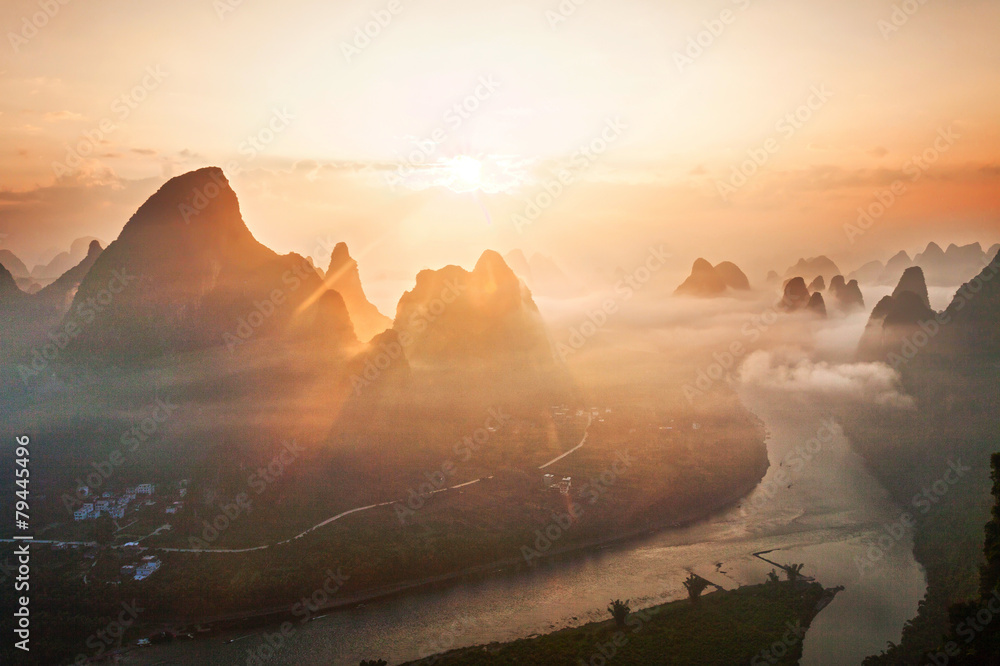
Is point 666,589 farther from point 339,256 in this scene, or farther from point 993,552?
point 339,256

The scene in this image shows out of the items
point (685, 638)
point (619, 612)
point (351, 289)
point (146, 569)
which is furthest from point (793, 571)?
point (351, 289)

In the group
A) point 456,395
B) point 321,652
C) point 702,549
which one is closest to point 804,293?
point 456,395

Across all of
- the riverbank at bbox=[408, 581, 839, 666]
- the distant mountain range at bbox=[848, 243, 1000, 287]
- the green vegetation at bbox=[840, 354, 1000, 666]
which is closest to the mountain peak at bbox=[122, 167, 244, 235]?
the riverbank at bbox=[408, 581, 839, 666]

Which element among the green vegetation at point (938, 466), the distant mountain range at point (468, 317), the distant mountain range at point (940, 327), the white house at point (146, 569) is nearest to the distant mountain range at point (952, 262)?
the distant mountain range at point (940, 327)

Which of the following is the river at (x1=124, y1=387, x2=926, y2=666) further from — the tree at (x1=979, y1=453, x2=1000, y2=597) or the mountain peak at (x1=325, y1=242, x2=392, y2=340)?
the mountain peak at (x1=325, y1=242, x2=392, y2=340)

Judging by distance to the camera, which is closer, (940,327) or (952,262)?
(940,327)

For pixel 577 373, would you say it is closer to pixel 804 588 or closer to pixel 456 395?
pixel 456 395

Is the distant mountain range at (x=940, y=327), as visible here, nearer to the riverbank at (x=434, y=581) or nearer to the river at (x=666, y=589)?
the river at (x=666, y=589)
